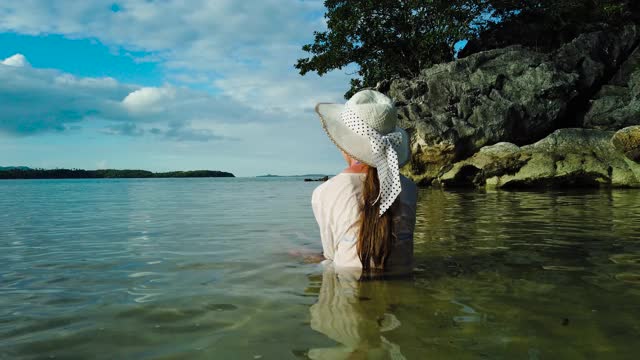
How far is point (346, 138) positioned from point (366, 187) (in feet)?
1.33

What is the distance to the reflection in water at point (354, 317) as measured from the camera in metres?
2.57

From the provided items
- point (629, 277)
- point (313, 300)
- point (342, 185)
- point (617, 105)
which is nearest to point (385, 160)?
point (342, 185)

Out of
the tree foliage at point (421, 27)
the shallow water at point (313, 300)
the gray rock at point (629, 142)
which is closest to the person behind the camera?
the shallow water at point (313, 300)

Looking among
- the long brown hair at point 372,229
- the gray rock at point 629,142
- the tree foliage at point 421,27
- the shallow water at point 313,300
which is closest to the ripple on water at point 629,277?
the shallow water at point 313,300

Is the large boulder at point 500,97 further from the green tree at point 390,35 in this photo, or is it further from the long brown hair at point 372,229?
the long brown hair at point 372,229

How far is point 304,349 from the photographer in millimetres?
2643

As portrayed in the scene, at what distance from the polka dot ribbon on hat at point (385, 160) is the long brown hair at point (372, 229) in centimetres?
8

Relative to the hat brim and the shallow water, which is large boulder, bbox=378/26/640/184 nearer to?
the shallow water

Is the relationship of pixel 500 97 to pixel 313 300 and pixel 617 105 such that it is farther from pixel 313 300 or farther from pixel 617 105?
pixel 313 300

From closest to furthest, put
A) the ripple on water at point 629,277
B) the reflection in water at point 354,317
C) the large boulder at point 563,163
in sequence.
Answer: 1. the reflection in water at point 354,317
2. the ripple on water at point 629,277
3. the large boulder at point 563,163

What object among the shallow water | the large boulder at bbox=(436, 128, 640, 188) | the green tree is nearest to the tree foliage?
the green tree

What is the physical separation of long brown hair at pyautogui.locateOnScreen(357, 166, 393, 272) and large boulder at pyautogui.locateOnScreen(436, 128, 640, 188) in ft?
53.9

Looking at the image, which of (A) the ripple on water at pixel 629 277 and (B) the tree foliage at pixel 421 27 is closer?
(A) the ripple on water at pixel 629 277

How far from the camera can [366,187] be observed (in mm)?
3734
